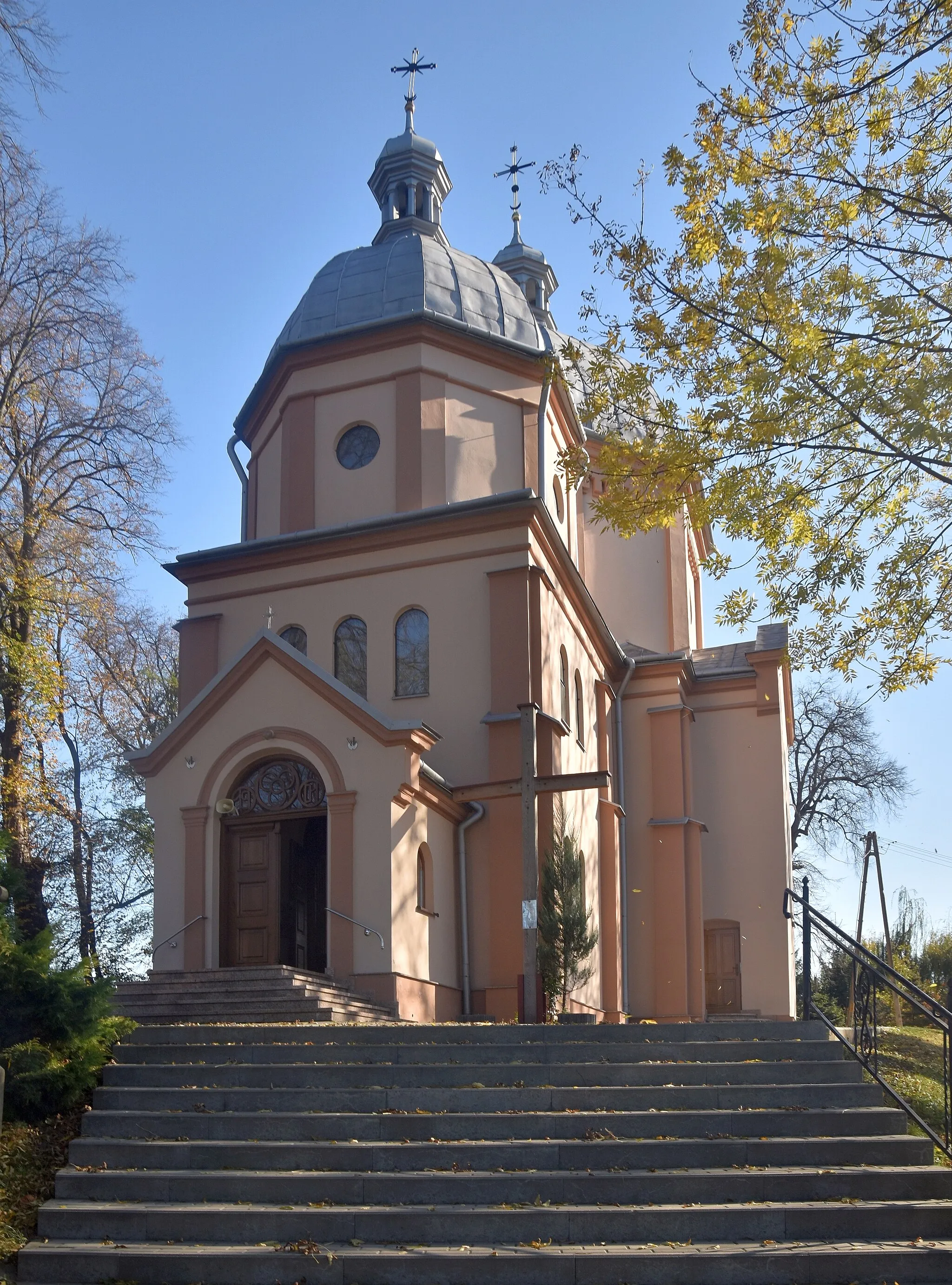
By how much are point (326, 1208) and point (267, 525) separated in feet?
46.1

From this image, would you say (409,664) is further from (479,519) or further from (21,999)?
(21,999)

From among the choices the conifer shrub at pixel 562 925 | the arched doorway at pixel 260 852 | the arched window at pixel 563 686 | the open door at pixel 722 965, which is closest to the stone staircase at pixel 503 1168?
the conifer shrub at pixel 562 925

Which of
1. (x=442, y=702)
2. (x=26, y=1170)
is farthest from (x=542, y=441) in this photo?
(x=26, y=1170)

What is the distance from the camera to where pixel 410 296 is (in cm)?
2075

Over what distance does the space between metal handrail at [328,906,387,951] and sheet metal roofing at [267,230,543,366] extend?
369 inches

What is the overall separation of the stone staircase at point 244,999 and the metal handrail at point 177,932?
1.72m

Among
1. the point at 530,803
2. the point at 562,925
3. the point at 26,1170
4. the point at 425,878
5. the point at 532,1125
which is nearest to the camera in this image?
the point at 26,1170

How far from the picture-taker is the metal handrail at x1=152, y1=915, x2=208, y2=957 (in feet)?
53.0

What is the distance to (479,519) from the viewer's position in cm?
1800

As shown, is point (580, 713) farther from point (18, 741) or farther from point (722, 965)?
point (18, 741)

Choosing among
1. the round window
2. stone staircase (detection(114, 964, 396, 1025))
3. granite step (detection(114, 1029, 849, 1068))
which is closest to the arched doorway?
stone staircase (detection(114, 964, 396, 1025))

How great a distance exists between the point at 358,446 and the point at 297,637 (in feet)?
10.6

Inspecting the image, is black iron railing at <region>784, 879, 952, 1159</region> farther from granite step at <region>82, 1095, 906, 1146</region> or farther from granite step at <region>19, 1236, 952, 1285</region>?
granite step at <region>19, 1236, 952, 1285</region>

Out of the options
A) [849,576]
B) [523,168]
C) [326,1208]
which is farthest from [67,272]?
[523,168]
